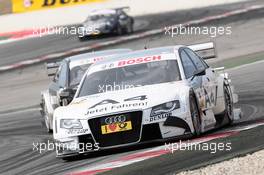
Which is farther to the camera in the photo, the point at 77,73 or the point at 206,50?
the point at 77,73

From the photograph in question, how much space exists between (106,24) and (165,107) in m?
24.3

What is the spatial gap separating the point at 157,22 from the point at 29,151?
24233mm

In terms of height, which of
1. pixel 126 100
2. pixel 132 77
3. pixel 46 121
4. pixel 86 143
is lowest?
pixel 86 143

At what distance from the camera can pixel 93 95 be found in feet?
34.5

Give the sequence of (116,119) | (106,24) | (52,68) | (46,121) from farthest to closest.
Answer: (106,24) < (52,68) < (46,121) < (116,119)

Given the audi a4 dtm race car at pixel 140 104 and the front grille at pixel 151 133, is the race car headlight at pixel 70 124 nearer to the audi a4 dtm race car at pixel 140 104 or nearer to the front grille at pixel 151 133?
the audi a4 dtm race car at pixel 140 104

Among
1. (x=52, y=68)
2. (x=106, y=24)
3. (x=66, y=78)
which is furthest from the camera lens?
(x=106, y=24)

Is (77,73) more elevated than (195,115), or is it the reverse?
(77,73)

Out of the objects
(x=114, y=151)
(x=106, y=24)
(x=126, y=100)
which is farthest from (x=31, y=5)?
(x=126, y=100)

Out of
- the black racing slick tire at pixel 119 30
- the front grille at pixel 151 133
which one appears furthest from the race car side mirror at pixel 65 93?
the black racing slick tire at pixel 119 30

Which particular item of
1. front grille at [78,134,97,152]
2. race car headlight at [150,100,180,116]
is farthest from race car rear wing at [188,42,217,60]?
front grille at [78,134,97,152]

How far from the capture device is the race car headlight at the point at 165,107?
9617 mm

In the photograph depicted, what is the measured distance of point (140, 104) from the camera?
9688 millimetres

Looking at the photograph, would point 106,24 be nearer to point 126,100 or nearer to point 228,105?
point 228,105
